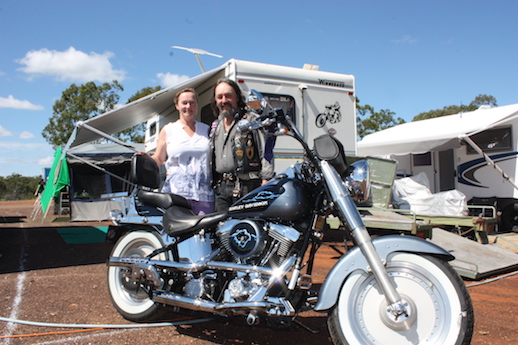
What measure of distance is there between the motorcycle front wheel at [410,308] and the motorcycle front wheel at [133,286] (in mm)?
1461

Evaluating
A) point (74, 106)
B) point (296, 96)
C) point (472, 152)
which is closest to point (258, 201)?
point (296, 96)

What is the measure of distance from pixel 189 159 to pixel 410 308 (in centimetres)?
210

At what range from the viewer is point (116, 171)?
12.9 metres

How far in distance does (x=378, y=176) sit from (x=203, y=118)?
3.69 meters

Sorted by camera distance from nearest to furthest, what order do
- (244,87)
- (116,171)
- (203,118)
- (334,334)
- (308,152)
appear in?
(334,334) < (308,152) < (244,87) < (203,118) < (116,171)

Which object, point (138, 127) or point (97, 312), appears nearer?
point (97, 312)

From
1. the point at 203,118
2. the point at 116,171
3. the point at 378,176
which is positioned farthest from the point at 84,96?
the point at 378,176

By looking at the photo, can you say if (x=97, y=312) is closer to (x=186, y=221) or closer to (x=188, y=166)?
(x=186, y=221)

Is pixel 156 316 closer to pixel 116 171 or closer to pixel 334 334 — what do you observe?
pixel 334 334

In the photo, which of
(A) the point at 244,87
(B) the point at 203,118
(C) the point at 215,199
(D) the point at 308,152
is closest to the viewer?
(D) the point at 308,152

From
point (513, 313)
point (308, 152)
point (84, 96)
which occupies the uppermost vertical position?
point (84, 96)

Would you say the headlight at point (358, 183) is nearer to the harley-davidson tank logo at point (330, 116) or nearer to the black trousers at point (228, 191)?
the black trousers at point (228, 191)

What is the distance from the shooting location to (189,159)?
3.40 m

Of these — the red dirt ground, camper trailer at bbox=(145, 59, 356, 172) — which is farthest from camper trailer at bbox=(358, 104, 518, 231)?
the red dirt ground
